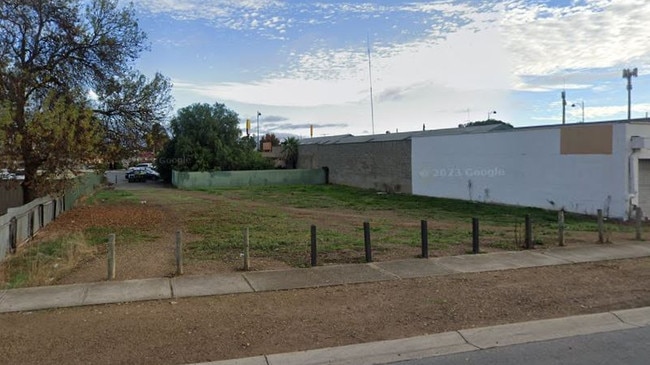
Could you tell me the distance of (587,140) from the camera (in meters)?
21.3

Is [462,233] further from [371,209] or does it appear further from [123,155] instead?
[123,155]

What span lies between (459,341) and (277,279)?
11.6 ft

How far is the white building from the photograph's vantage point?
790 inches

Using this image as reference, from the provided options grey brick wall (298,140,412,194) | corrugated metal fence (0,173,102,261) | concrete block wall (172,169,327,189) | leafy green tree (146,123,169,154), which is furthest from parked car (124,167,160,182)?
corrugated metal fence (0,173,102,261)

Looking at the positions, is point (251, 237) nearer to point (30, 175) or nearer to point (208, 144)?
point (30, 175)

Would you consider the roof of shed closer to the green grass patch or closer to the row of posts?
the green grass patch

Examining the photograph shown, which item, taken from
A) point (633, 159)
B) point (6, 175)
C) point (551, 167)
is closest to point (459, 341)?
point (6, 175)

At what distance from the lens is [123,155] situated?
21.9 metres

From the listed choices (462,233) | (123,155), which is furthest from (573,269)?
(123,155)

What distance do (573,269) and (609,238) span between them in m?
4.38

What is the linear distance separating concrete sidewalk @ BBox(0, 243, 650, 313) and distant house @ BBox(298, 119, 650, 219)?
10.4m

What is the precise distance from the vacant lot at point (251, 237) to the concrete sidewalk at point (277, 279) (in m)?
0.66

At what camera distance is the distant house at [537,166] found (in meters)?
20.1

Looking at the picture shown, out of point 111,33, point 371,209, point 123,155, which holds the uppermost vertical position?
point 111,33
